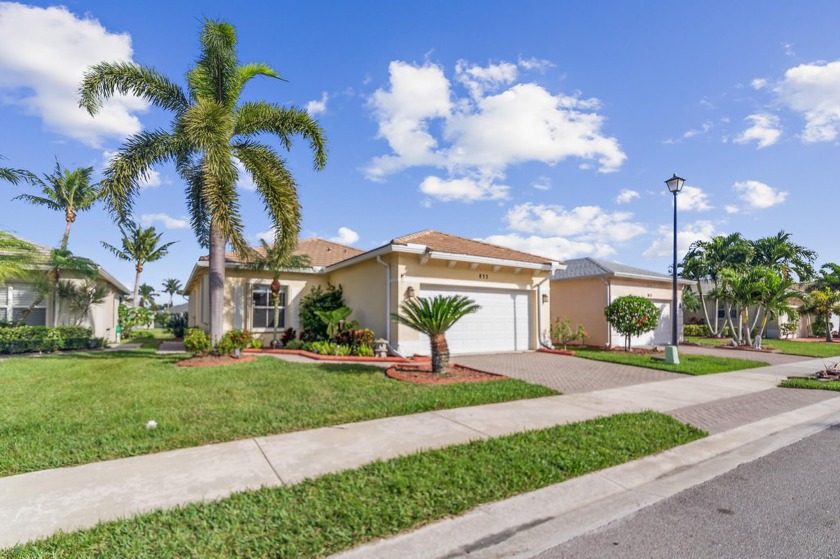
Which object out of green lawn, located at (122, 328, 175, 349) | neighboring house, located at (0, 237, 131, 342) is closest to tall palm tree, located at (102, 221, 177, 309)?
green lawn, located at (122, 328, 175, 349)

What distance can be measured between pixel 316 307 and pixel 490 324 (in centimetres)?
629

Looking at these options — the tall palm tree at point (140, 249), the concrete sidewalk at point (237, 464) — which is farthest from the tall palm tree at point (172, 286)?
the concrete sidewalk at point (237, 464)

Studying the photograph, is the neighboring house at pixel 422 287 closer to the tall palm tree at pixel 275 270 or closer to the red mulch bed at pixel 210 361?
the tall palm tree at pixel 275 270

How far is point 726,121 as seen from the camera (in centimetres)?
1107

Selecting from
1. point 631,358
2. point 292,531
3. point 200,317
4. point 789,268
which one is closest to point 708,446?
point 292,531

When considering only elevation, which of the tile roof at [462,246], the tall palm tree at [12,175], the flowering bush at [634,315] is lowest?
the flowering bush at [634,315]

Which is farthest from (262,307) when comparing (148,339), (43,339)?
(148,339)

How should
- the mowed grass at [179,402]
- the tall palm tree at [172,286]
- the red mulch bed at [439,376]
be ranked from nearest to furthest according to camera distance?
the mowed grass at [179,402] → the red mulch bed at [439,376] → the tall palm tree at [172,286]

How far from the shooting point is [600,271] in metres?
18.1

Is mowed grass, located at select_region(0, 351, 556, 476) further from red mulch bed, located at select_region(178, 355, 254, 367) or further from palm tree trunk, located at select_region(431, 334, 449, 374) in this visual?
A: palm tree trunk, located at select_region(431, 334, 449, 374)

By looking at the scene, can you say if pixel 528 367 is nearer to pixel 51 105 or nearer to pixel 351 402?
pixel 351 402

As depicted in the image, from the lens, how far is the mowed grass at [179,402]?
4.83 m

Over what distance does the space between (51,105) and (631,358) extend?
18.0 m

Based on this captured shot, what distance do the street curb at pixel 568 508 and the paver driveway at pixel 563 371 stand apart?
3.27 meters
